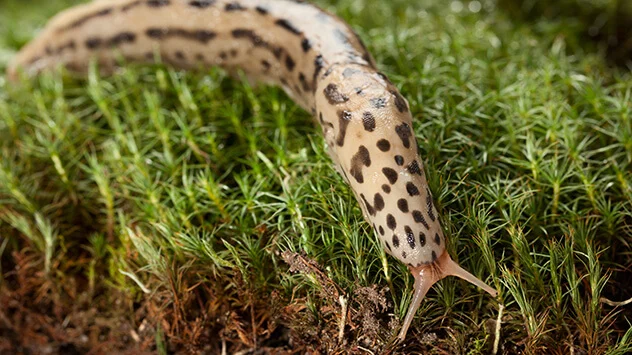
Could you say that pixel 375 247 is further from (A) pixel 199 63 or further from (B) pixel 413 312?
(A) pixel 199 63

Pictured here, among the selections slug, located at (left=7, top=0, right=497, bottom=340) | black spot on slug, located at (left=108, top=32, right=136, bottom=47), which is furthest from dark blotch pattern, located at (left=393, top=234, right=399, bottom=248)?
black spot on slug, located at (left=108, top=32, right=136, bottom=47)

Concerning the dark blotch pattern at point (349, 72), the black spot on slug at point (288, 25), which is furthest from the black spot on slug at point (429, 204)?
the black spot on slug at point (288, 25)

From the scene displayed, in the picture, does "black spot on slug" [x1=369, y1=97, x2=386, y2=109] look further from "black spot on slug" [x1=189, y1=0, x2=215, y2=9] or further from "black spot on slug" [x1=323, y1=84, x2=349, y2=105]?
"black spot on slug" [x1=189, y1=0, x2=215, y2=9]

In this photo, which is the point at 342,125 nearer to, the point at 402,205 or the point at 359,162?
the point at 359,162

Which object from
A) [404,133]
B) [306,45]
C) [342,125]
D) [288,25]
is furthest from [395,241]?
[288,25]

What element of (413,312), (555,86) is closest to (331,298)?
(413,312)

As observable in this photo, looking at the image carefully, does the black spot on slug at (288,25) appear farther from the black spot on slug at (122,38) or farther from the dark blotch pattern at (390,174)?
the dark blotch pattern at (390,174)
